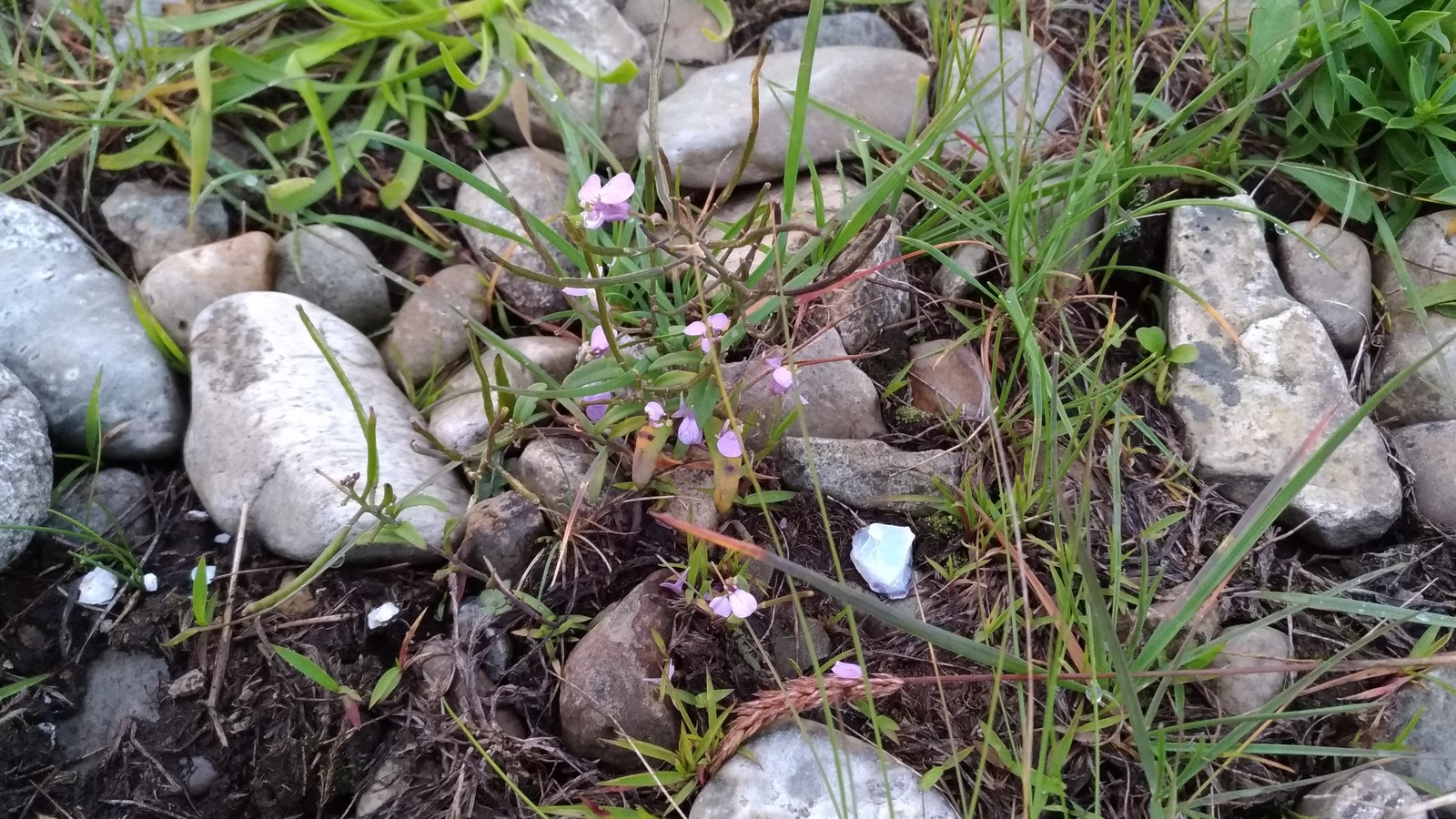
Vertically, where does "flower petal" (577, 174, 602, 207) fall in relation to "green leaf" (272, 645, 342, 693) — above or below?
above

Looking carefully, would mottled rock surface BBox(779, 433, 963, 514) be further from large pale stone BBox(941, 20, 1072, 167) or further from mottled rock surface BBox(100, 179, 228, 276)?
mottled rock surface BBox(100, 179, 228, 276)

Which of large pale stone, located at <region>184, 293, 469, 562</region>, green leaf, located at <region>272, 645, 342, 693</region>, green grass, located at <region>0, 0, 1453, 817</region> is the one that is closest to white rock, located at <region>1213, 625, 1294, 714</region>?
green grass, located at <region>0, 0, 1453, 817</region>

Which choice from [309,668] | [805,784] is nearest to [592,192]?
[309,668]

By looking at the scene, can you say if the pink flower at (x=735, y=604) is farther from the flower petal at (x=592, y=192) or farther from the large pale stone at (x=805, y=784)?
the flower petal at (x=592, y=192)

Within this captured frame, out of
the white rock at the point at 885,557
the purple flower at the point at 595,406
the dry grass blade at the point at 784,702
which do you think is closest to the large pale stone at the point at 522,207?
the purple flower at the point at 595,406

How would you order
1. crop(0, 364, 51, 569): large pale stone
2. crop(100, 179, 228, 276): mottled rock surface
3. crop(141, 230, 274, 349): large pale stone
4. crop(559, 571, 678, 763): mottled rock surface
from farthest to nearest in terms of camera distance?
1. crop(100, 179, 228, 276): mottled rock surface
2. crop(141, 230, 274, 349): large pale stone
3. crop(0, 364, 51, 569): large pale stone
4. crop(559, 571, 678, 763): mottled rock surface

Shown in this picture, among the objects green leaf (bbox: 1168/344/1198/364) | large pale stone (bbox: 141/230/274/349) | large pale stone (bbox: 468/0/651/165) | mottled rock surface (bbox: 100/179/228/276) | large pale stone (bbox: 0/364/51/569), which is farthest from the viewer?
large pale stone (bbox: 468/0/651/165)
